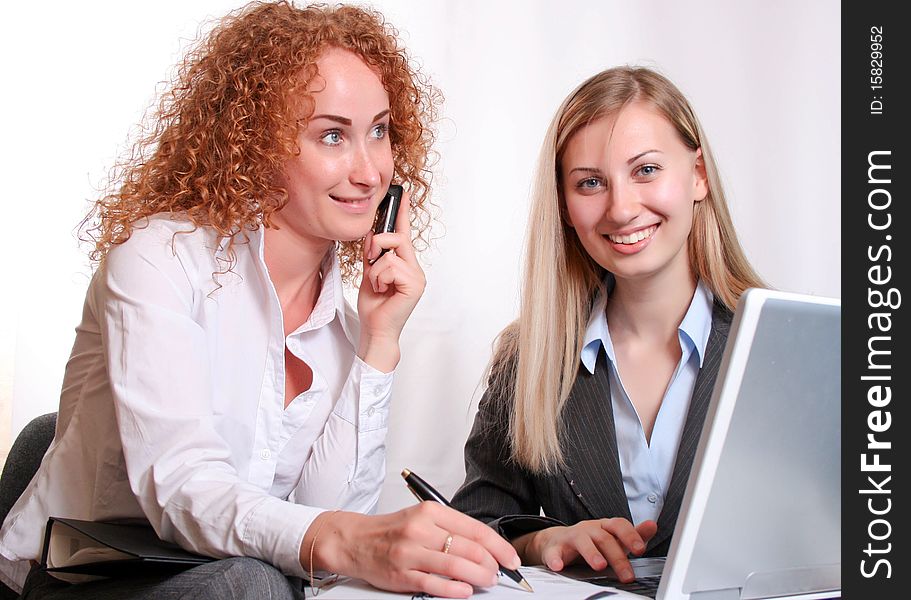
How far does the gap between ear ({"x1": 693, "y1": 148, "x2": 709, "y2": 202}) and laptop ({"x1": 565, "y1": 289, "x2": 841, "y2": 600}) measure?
900 mm

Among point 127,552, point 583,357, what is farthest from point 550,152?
point 127,552

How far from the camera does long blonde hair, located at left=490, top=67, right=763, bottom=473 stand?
5.97 ft

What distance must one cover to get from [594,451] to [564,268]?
15.1 inches

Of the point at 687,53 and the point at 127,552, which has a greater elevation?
the point at 687,53

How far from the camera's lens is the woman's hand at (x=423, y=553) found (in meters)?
1.06

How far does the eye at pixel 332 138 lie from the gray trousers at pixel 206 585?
772mm

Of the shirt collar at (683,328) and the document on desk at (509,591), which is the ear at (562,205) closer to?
the shirt collar at (683,328)

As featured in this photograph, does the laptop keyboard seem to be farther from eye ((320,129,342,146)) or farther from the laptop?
eye ((320,129,342,146))

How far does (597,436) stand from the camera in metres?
1.77

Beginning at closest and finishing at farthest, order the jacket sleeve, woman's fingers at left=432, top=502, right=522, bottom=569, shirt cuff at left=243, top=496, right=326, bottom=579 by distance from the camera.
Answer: woman's fingers at left=432, top=502, right=522, bottom=569 < shirt cuff at left=243, top=496, right=326, bottom=579 < the jacket sleeve

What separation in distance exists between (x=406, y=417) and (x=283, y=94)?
1328 millimetres

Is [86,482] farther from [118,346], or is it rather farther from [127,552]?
[127,552]

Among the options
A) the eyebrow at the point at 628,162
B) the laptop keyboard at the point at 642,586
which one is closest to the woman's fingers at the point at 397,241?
the eyebrow at the point at 628,162

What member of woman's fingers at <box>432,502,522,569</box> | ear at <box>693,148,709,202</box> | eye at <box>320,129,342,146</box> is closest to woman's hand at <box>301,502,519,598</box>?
woman's fingers at <box>432,502,522,569</box>
